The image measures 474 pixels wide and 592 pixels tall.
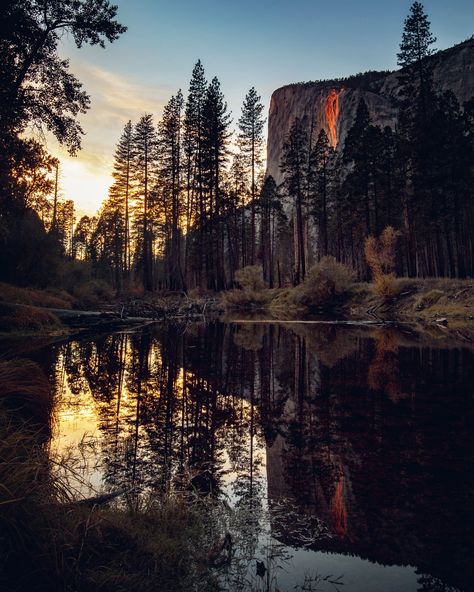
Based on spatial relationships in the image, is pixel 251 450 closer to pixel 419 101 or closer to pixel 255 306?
pixel 255 306

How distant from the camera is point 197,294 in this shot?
123 ft

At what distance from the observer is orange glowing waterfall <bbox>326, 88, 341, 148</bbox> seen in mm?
116713

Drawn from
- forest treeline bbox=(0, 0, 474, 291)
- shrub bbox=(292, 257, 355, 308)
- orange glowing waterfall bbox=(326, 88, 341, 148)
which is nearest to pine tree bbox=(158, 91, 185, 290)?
forest treeline bbox=(0, 0, 474, 291)

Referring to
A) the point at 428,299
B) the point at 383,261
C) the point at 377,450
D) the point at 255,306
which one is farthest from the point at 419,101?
the point at 377,450

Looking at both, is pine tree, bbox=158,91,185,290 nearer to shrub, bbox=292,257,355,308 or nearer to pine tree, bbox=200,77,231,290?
pine tree, bbox=200,77,231,290

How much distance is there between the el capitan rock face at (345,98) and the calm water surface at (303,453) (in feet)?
219

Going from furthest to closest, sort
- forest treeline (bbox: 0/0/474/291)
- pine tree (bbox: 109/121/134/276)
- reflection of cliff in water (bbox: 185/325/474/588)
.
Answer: pine tree (bbox: 109/121/134/276)
forest treeline (bbox: 0/0/474/291)
reflection of cliff in water (bbox: 185/325/474/588)

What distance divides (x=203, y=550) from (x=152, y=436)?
2803mm

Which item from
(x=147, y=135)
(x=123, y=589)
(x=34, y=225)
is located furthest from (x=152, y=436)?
(x=147, y=135)

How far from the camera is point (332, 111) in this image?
119562mm

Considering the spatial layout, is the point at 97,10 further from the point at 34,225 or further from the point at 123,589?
the point at 123,589

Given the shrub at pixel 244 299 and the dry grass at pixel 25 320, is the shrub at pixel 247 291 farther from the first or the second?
the dry grass at pixel 25 320

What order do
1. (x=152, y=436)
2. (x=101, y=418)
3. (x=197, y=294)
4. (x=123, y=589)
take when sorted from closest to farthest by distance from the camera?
(x=123, y=589)
(x=152, y=436)
(x=101, y=418)
(x=197, y=294)

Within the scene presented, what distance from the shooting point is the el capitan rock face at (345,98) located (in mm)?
86750
